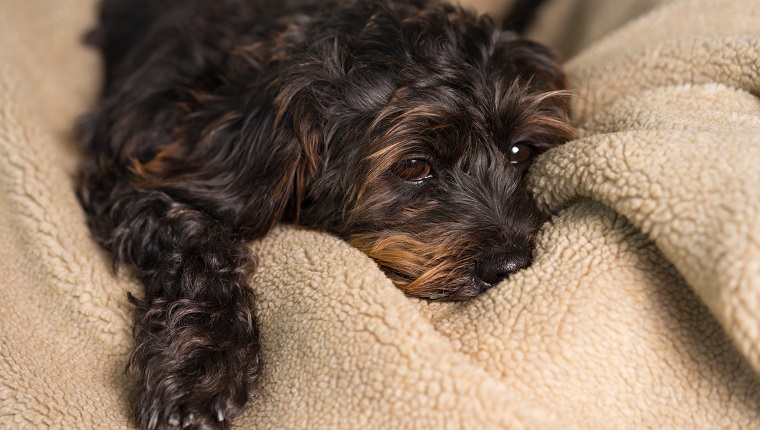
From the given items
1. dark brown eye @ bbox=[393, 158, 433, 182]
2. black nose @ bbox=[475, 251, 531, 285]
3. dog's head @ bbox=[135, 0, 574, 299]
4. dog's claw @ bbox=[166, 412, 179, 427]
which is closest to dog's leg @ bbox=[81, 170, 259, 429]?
dog's claw @ bbox=[166, 412, 179, 427]

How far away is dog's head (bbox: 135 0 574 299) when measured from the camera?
1952 mm

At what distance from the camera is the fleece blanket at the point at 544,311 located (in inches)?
55.8

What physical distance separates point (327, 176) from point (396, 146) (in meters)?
0.26

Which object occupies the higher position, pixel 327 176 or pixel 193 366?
pixel 327 176

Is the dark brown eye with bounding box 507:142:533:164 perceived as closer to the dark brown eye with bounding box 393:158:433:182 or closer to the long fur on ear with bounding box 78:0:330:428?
the dark brown eye with bounding box 393:158:433:182

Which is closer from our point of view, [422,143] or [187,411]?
[187,411]

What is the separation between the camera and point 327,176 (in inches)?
82.7

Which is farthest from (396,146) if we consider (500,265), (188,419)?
(188,419)

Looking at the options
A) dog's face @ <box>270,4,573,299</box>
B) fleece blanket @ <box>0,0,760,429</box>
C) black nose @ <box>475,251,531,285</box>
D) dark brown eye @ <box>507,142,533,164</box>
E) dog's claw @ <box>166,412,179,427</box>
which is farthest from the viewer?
dark brown eye @ <box>507,142,533,164</box>

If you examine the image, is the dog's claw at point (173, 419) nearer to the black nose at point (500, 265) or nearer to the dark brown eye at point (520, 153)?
the black nose at point (500, 265)

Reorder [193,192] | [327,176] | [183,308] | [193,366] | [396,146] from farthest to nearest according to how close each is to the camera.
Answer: [193,192] → [327,176] → [396,146] → [183,308] → [193,366]

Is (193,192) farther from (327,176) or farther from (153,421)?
(153,421)

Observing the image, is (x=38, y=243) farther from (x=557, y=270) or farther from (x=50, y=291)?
(x=557, y=270)

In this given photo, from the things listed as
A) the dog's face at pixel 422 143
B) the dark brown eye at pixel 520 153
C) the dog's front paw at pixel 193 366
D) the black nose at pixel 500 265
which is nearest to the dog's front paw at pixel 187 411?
the dog's front paw at pixel 193 366
